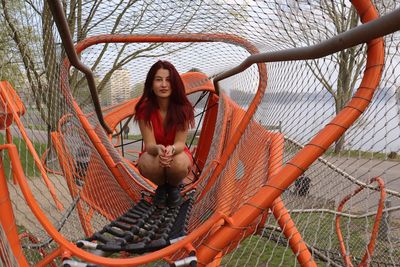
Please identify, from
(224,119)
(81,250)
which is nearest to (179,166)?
(81,250)

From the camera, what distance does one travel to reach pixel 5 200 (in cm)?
110

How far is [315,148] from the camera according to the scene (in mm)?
1081

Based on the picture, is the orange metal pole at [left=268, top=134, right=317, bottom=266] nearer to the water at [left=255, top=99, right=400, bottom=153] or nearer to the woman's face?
the water at [left=255, top=99, right=400, bottom=153]

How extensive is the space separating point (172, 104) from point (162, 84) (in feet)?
0.35

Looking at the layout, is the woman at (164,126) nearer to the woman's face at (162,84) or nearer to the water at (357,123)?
the woman's face at (162,84)

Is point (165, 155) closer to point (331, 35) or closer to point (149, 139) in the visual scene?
point (149, 139)

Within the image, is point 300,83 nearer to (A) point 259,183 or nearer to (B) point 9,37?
(A) point 259,183

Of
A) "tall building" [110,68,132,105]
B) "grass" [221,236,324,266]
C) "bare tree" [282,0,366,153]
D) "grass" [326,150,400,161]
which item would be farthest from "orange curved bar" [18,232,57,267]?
"tall building" [110,68,132,105]

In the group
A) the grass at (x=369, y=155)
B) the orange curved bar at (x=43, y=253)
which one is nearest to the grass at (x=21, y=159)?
the orange curved bar at (x=43, y=253)

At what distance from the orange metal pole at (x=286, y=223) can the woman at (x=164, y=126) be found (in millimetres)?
397

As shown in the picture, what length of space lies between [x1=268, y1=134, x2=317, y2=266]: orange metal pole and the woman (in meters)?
0.40

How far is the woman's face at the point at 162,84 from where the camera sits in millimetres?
1913

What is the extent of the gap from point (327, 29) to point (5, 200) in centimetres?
113

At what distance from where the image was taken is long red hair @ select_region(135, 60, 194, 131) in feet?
6.23
